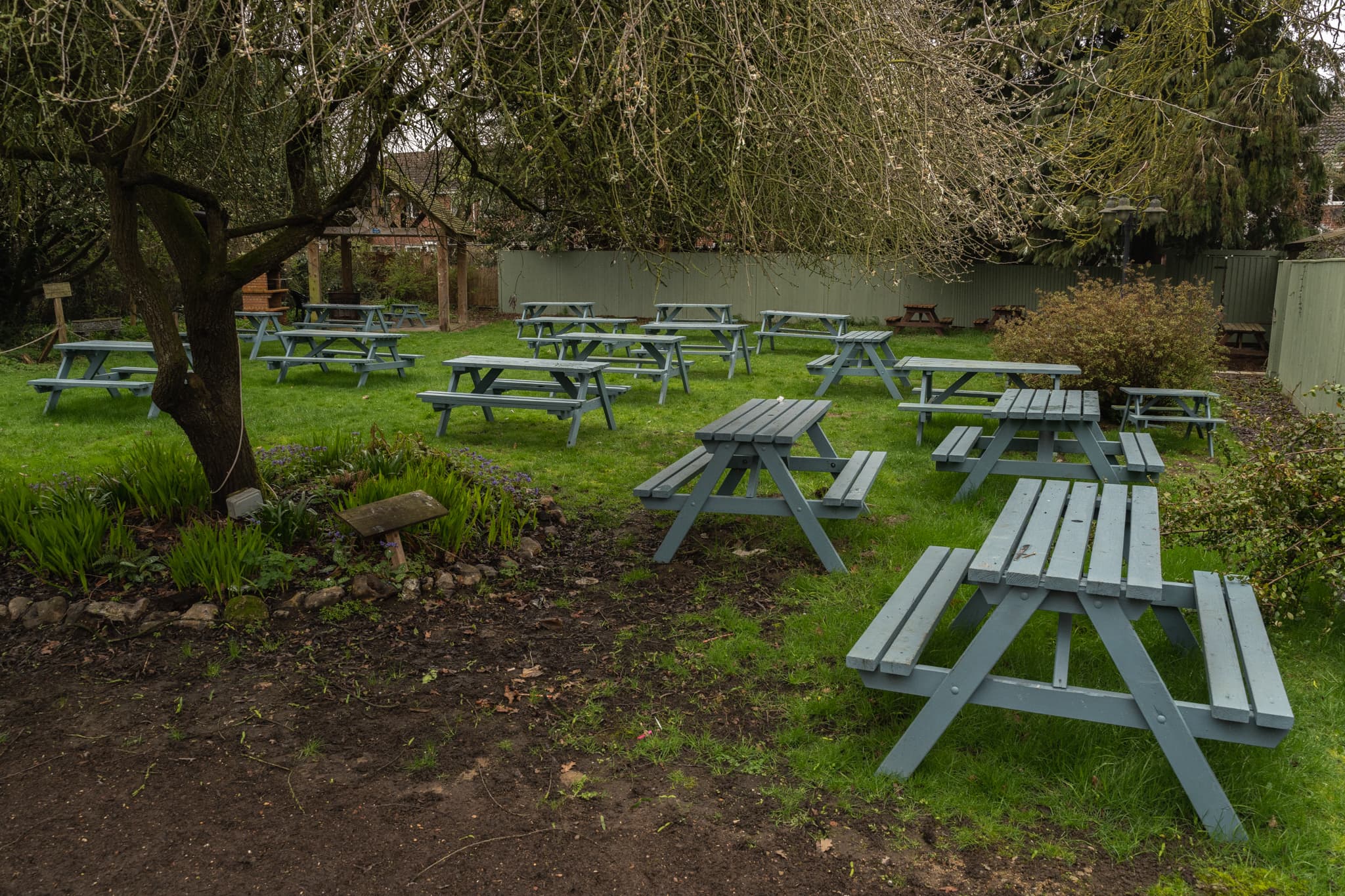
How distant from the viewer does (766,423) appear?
568 cm

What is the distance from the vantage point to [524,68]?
2988 millimetres

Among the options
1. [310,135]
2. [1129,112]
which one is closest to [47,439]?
[310,135]

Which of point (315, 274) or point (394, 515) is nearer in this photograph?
point (394, 515)

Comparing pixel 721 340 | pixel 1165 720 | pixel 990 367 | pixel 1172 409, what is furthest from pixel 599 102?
pixel 721 340

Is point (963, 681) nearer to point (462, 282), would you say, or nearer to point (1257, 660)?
point (1257, 660)

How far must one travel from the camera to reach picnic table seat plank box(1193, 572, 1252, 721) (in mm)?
2785

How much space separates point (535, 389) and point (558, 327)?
27.4 feet

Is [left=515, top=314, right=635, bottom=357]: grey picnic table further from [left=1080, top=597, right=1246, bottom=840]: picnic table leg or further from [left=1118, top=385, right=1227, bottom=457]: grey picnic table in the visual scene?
[left=1080, top=597, right=1246, bottom=840]: picnic table leg

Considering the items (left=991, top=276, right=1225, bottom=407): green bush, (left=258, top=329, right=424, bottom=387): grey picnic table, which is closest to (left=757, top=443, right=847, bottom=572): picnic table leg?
(left=991, top=276, right=1225, bottom=407): green bush

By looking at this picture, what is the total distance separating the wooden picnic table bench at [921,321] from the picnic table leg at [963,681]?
18.4 meters

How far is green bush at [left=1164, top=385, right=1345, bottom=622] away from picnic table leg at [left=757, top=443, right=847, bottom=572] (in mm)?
1610

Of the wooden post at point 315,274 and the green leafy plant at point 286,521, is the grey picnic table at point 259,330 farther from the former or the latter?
the green leafy plant at point 286,521

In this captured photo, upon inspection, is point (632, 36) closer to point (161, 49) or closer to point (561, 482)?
point (161, 49)

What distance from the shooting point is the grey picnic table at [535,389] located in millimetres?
8688
